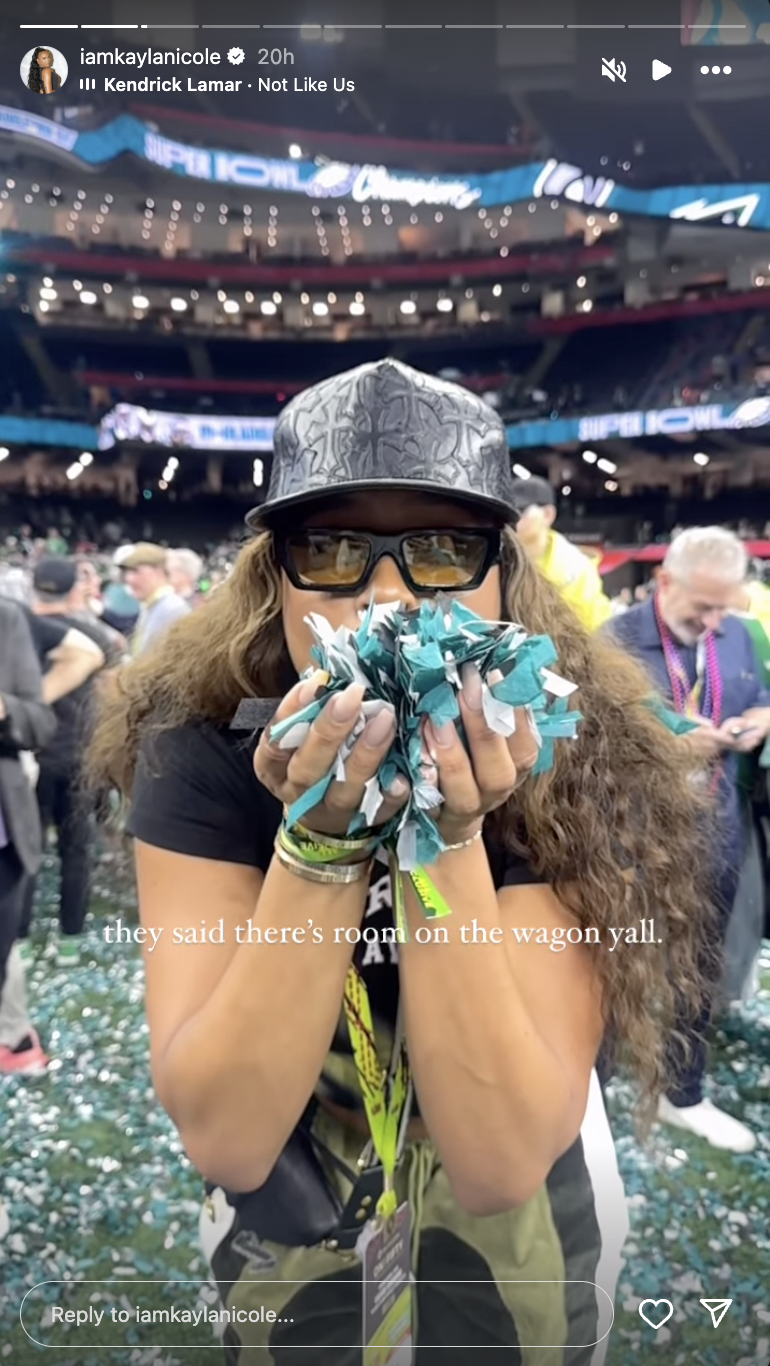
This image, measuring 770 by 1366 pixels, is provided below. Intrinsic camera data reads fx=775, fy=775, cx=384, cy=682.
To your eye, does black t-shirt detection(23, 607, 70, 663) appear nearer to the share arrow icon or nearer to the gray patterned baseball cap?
the gray patterned baseball cap

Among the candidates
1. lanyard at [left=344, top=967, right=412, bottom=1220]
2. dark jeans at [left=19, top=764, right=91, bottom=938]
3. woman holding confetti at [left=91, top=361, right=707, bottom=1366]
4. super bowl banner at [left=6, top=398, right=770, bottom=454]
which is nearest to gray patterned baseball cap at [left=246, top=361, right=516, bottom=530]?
woman holding confetti at [left=91, top=361, right=707, bottom=1366]

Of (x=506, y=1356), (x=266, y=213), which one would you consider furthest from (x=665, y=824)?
(x=266, y=213)

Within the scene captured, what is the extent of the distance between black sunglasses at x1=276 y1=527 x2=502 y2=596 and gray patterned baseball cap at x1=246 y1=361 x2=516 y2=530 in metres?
0.02

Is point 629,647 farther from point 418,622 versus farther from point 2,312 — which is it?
point 2,312

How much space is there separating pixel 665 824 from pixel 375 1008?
26cm

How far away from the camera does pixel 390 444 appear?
0.47 metres

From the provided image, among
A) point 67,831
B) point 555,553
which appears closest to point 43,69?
point 555,553

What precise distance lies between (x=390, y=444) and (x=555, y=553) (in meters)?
0.26

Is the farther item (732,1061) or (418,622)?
(732,1061)

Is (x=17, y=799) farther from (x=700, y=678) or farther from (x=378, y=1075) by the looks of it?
(x=700, y=678)

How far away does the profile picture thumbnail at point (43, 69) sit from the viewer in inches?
23.5

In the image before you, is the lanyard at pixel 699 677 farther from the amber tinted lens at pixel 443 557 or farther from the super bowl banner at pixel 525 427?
the amber tinted lens at pixel 443 557

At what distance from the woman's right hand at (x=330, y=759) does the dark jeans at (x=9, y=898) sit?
0.52 metres

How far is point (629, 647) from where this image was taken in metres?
0.71
